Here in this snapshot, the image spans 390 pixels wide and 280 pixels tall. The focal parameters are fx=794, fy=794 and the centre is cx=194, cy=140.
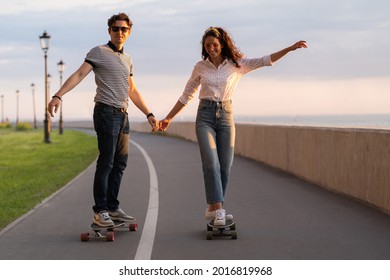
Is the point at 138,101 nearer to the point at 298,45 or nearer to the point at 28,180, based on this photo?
the point at 298,45

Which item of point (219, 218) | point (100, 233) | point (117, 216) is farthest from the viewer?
point (117, 216)

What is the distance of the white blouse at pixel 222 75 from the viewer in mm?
8211

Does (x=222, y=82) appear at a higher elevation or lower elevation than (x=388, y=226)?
higher

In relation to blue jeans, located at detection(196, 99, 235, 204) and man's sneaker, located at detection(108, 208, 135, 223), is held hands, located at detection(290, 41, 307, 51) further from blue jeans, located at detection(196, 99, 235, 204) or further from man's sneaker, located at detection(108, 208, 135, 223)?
man's sneaker, located at detection(108, 208, 135, 223)

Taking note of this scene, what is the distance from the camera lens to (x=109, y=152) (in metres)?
8.23

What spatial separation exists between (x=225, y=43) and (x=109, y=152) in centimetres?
165

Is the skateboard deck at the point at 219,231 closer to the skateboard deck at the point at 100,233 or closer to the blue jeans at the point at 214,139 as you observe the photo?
the blue jeans at the point at 214,139

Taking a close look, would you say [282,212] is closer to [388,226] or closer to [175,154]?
[388,226]

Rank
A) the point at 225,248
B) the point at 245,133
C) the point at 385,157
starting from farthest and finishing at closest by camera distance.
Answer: the point at 245,133 → the point at 385,157 → the point at 225,248

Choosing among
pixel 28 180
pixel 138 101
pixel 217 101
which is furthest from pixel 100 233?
pixel 28 180

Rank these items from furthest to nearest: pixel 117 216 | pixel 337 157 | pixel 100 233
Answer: pixel 337 157 < pixel 117 216 < pixel 100 233

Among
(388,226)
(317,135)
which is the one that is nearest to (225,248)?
(388,226)
